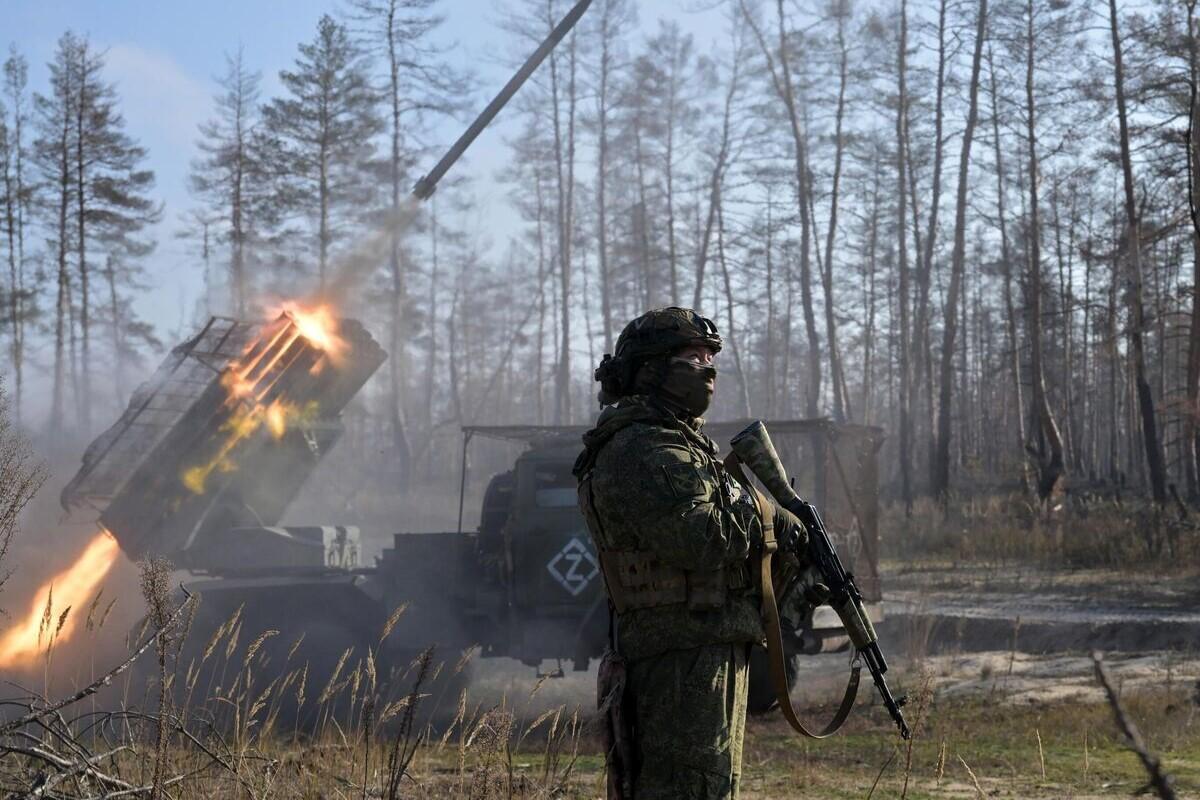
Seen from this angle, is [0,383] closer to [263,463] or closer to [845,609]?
[845,609]

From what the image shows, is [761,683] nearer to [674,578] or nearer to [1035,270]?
[674,578]

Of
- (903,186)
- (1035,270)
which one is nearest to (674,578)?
(1035,270)

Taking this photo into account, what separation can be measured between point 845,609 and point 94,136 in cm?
3097

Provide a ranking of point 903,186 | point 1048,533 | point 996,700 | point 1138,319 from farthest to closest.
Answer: point 903,186
point 1138,319
point 1048,533
point 996,700

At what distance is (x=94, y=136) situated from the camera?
3070 centimetres

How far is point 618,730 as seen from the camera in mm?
3611

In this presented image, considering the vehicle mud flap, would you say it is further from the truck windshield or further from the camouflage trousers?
the truck windshield

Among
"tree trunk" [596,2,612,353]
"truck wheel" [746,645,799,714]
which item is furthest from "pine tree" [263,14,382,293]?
"truck wheel" [746,645,799,714]

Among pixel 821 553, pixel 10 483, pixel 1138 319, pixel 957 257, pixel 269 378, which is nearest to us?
pixel 821 553

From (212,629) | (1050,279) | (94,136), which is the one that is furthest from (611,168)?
(212,629)

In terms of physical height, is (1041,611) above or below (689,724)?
below

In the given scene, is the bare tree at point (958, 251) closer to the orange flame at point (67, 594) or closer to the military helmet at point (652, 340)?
the orange flame at point (67, 594)

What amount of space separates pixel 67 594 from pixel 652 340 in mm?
10018

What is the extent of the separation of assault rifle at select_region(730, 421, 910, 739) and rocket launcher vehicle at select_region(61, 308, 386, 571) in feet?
Result: 25.9
